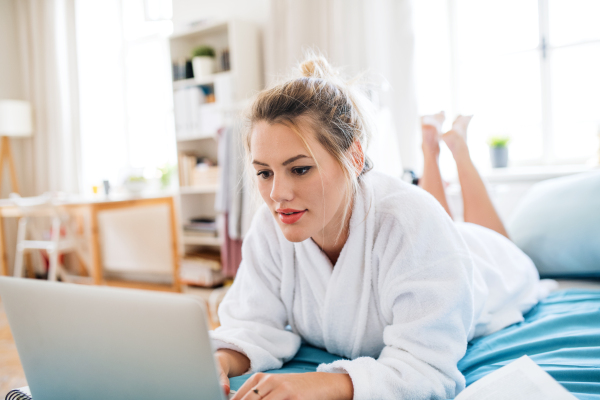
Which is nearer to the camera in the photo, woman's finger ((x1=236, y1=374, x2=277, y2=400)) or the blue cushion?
woman's finger ((x1=236, y1=374, x2=277, y2=400))

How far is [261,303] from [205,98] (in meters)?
2.62

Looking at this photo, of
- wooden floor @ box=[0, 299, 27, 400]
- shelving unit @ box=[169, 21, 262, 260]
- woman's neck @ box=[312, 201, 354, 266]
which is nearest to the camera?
woman's neck @ box=[312, 201, 354, 266]

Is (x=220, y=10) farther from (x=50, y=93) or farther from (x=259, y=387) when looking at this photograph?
(x=259, y=387)

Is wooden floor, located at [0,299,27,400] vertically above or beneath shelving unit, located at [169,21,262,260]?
beneath

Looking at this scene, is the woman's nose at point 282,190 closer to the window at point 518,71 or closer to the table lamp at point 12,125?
the window at point 518,71

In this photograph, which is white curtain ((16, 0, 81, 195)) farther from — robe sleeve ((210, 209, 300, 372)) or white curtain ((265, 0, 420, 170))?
robe sleeve ((210, 209, 300, 372))

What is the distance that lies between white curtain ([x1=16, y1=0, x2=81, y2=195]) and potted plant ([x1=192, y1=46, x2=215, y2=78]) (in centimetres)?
155

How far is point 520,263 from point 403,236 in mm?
769

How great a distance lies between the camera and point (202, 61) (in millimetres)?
3271

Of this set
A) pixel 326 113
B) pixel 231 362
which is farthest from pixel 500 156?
pixel 231 362

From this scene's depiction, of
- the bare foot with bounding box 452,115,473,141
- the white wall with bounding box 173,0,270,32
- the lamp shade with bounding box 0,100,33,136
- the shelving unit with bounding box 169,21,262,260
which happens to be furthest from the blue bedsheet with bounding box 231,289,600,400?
the lamp shade with bounding box 0,100,33,136

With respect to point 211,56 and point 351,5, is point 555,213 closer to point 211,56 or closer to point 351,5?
point 351,5

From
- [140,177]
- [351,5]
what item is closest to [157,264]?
[140,177]

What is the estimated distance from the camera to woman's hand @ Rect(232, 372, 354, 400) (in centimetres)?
68
